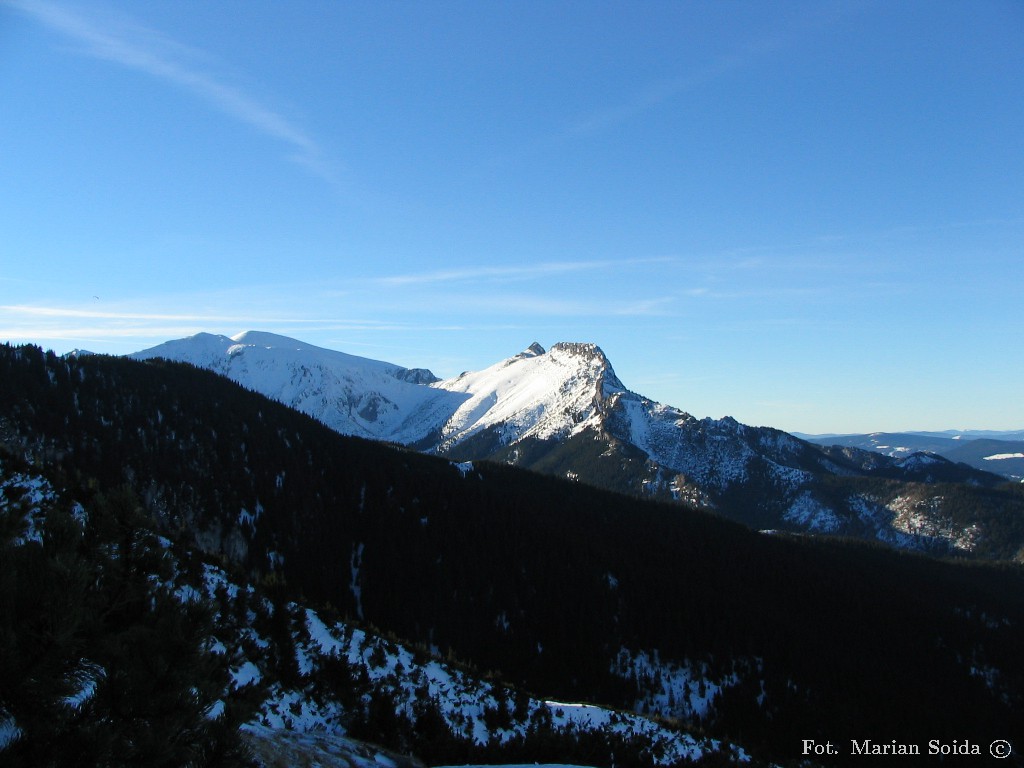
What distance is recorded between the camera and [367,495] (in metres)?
158

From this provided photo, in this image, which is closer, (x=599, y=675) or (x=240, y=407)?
(x=599, y=675)

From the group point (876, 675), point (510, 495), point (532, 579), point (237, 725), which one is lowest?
point (876, 675)

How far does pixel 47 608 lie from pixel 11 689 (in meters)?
1.05

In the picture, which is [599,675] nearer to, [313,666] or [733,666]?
[733,666]

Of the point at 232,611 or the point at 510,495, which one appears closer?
the point at 232,611

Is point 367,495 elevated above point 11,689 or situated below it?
below

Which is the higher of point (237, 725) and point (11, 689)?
point (11, 689)

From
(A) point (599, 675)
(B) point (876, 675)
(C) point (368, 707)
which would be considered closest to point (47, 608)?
(C) point (368, 707)

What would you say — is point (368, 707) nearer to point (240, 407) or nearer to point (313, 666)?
point (313, 666)

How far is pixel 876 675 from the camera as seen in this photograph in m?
126

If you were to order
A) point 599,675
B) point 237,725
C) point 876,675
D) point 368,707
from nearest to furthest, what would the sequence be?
point 237,725
point 368,707
point 599,675
point 876,675

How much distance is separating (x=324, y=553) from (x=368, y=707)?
108 m

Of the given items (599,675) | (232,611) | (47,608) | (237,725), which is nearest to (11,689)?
(47,608)

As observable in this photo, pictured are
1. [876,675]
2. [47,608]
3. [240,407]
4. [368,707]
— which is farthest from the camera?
[240,407]
